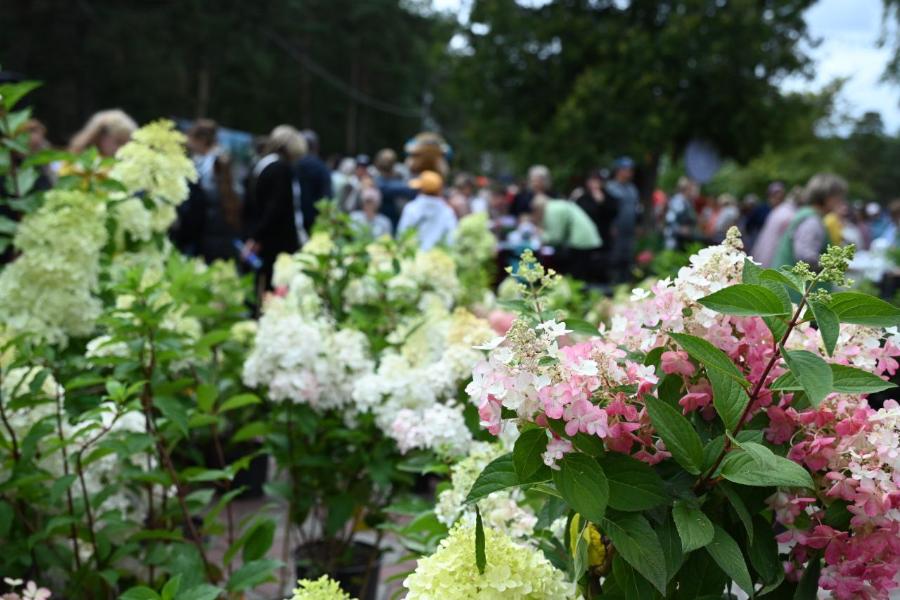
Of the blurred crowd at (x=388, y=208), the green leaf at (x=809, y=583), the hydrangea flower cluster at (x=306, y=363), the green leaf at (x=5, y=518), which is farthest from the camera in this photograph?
the blurred crowd at (x=388, y=208)

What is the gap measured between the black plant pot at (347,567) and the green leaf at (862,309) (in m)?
2.19

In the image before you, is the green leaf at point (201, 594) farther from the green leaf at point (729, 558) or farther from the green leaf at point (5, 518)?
the green leaf at point (729, 558)

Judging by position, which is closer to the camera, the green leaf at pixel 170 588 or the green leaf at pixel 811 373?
the green leaf at pixel 811 373

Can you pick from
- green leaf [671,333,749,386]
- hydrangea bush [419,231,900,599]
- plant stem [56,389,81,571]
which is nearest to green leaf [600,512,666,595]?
hydrangea bush [419,231,900,599]

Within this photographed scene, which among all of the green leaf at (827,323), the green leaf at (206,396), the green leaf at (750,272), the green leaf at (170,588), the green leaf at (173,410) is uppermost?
the green leaf at (750,272)

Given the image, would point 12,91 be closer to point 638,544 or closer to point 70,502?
point 70,502

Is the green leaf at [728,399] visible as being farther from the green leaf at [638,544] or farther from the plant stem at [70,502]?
the plant stem at [70,502]

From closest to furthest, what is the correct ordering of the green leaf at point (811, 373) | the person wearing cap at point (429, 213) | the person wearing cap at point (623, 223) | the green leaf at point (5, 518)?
the green leaf at point (811, 373), the green leaf at point (5, 518), the person wearing cap at point (429, 213), the person wearing cap at point (623, 223)

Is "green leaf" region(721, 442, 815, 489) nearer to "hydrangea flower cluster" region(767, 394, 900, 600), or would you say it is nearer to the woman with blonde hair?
"hydrangea flower cluster" region(767, 394, 900, 600)

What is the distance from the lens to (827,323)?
1.09 meters

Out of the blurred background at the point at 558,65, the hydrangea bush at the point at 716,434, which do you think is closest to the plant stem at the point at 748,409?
the hydrangea bush at the point at 716,434

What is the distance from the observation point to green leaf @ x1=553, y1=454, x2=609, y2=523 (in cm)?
111

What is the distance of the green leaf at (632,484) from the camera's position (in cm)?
116

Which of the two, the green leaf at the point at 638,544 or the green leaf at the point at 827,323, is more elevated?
the green leaf at the point at 827,323
